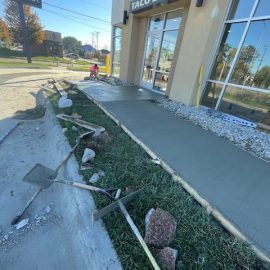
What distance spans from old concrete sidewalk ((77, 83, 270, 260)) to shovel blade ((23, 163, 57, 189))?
159cm

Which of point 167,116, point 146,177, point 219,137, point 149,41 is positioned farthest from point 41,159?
point 149,41

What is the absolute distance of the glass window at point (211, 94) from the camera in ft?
17.1

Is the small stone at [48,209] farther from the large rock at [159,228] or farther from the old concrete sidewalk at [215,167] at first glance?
the old concrete sidewalk at [215,167]

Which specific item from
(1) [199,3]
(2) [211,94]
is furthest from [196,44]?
(2) [211,94]

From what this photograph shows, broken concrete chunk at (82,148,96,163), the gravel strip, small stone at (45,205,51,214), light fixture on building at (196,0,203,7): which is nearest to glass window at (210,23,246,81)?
light fixture on building at (196,0,203,7)

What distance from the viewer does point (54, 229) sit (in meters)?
1.90

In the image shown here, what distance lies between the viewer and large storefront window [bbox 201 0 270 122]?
13.9 ft

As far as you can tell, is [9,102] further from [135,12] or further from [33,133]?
[135,12]

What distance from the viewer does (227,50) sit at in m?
4.91

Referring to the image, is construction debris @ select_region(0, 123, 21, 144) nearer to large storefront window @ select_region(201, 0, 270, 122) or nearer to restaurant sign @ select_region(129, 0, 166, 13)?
large storefront window @ select_region(201, 0, 270, 122)

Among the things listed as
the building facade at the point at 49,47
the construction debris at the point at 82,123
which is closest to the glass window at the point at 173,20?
the construction debris at the point at 82,123

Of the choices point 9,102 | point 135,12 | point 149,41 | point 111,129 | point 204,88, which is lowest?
point 9,102

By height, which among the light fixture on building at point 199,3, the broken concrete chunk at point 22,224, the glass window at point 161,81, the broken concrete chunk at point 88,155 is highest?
the light fixture on building at point 199,3

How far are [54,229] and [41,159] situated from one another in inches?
60.2
